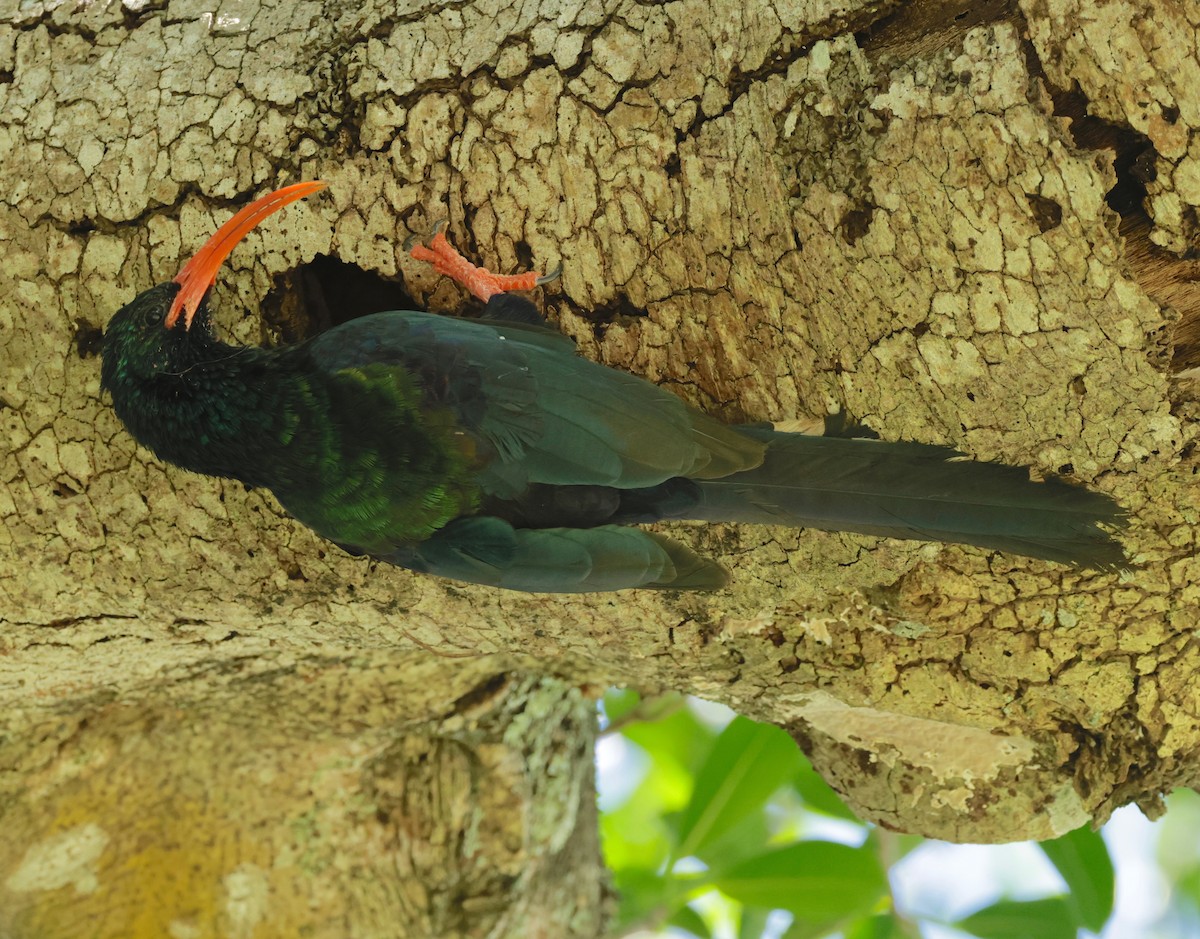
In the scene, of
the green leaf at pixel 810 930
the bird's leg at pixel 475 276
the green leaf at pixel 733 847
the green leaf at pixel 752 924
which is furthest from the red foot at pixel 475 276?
the green leaf at pixel 752 924

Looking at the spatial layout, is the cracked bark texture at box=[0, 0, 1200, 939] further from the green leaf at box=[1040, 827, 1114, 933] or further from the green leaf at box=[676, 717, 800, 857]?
the green leaf at box=[676, 717, 800, 857]

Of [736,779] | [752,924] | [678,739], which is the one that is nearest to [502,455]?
[736,779]

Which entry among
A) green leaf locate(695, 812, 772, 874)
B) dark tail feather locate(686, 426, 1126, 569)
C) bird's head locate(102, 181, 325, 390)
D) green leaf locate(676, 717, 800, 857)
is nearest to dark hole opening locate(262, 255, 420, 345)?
bird's head locate(102, 181, 325, 390)

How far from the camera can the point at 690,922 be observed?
137 inches

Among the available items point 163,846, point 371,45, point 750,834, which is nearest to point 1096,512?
point 371,45

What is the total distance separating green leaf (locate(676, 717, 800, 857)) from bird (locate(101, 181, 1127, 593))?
1450 millimetres

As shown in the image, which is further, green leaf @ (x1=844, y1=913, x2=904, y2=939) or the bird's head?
green leaf @ (x1=844, y1=913, x2=904, y2=939)

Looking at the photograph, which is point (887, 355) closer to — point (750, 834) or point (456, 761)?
point (456, 761)

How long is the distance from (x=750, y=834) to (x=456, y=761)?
1166 millimetres

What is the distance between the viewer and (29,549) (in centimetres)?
218

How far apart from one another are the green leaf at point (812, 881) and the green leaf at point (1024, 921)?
29cm

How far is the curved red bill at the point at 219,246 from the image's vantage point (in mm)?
1896

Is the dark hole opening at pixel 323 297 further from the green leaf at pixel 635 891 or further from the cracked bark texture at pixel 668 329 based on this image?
the green leaf at pixel 635 891

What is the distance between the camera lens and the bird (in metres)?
1.89
